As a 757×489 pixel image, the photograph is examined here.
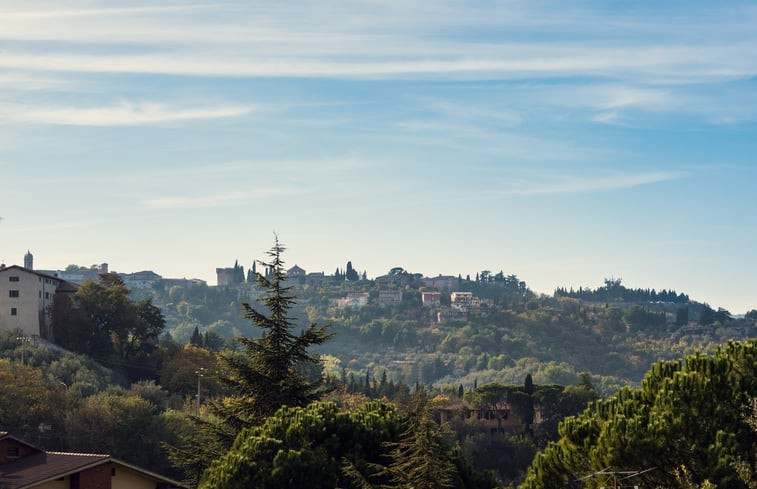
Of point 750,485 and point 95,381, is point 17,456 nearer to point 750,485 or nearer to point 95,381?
point 750,485

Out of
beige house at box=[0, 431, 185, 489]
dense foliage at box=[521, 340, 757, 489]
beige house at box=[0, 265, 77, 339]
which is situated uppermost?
beige house at box=[0, 265, 77, 339]

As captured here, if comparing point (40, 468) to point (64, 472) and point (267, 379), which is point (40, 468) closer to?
point (64, 472)

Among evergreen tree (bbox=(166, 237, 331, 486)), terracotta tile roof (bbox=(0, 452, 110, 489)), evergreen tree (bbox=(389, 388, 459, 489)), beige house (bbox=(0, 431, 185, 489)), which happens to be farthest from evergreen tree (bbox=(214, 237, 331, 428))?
evergreen tree (bbox=(389, 388, 459, 489))

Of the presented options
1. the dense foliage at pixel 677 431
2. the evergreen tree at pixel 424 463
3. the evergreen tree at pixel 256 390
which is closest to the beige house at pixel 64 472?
the evergreen tree at pixel 256 390

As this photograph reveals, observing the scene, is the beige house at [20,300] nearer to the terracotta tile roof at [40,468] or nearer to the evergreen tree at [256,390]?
the terracotta tile roof at [40,468]

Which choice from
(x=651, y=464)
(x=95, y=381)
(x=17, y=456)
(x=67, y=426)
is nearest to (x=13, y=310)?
(x=95, y=381)

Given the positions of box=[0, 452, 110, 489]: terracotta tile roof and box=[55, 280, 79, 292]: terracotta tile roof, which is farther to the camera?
box=[55, 280, 79, 292]: terracotta tile roof

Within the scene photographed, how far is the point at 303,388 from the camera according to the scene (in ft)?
187

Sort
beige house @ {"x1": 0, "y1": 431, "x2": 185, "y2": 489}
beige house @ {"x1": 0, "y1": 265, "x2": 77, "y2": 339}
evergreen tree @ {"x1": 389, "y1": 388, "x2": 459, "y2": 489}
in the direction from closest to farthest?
evergreen tree @ {"x1": 389, "y1": 388, "x2": 459, "y2": 489} → beige house @ {"x1": 0, "y1": 431, "x2": 185, "y2": 489} → beige house @ {"x1": 0, "y1": 265, "x2": 77, "y2": 339}

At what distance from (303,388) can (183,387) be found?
3877 inches

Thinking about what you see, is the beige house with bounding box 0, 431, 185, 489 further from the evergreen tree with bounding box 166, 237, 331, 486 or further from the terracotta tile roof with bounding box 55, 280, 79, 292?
the terracotta tile roof with bounding box 55, 280, 79, 292

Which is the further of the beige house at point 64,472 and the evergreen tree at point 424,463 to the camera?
Result: the beige house at point 64,472

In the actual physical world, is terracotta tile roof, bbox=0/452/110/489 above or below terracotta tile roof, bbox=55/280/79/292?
below

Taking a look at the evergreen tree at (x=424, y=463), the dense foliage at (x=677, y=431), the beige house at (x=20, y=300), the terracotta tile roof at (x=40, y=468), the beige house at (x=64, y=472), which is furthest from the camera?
the beige house at (x=20, y=300)
